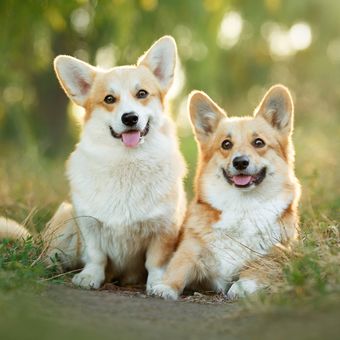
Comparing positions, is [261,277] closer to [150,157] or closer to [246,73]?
[150,157]

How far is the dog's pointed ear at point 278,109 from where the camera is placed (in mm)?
4951

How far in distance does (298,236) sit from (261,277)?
50 cm

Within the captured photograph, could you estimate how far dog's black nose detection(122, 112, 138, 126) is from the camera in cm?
466

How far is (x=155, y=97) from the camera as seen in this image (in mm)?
4996

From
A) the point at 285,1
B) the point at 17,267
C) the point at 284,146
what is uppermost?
the point at 285,1

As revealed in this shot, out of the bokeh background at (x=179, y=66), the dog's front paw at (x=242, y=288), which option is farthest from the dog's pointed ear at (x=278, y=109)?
the dog's front paw at (x=242, y=288)

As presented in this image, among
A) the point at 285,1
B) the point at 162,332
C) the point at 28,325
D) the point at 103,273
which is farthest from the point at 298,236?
the point at 285,1

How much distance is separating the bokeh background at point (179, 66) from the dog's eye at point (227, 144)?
0.88m

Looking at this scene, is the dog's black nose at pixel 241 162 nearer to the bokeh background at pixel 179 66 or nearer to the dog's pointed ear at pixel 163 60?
the dog's pointed ear at pixel 163 60

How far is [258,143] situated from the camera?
478cm

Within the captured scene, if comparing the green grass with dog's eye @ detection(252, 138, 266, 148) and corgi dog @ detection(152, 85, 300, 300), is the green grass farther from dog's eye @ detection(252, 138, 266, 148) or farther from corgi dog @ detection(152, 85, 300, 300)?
dog's eye @ detection(252, 138, 266, 148)

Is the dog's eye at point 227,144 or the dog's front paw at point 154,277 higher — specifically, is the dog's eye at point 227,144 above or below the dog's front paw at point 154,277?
above

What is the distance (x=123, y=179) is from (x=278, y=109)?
3.74ft

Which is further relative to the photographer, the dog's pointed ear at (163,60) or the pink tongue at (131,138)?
the dog's pointed ear at (163,60)
